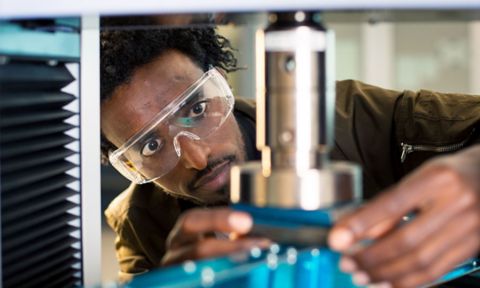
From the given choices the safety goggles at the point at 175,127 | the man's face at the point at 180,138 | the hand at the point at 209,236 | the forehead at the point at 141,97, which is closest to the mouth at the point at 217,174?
the man's face at the point at 180,138

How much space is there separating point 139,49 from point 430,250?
1.23 m

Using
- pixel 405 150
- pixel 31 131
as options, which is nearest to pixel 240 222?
pixel 31 131

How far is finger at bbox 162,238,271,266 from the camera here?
597 mm

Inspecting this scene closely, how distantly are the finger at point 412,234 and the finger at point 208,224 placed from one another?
0.10 m

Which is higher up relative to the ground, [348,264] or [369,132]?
[369,132]

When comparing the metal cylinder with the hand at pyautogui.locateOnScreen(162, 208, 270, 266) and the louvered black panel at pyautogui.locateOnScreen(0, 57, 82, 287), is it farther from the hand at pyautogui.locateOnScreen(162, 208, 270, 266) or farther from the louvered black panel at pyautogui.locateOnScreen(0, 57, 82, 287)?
the louvered black panel at pyautogui.locateOnScreen(0, 57, 82, 287)

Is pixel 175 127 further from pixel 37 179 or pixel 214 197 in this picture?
pixel 37 179

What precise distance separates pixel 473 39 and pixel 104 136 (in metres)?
3.23

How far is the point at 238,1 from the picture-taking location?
1.99 ft

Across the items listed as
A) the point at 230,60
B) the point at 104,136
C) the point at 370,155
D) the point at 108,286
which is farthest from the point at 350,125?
the point at 108,286

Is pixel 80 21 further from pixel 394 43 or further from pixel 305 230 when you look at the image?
pixel 394 43

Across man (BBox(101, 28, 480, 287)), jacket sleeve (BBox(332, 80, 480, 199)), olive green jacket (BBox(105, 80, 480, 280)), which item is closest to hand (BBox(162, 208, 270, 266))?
man (BBox(101, 28, 480, 287))

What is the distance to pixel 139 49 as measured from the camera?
170 cm

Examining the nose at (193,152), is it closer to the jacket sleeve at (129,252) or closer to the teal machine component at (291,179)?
the jacket sleeve at (129,252)
